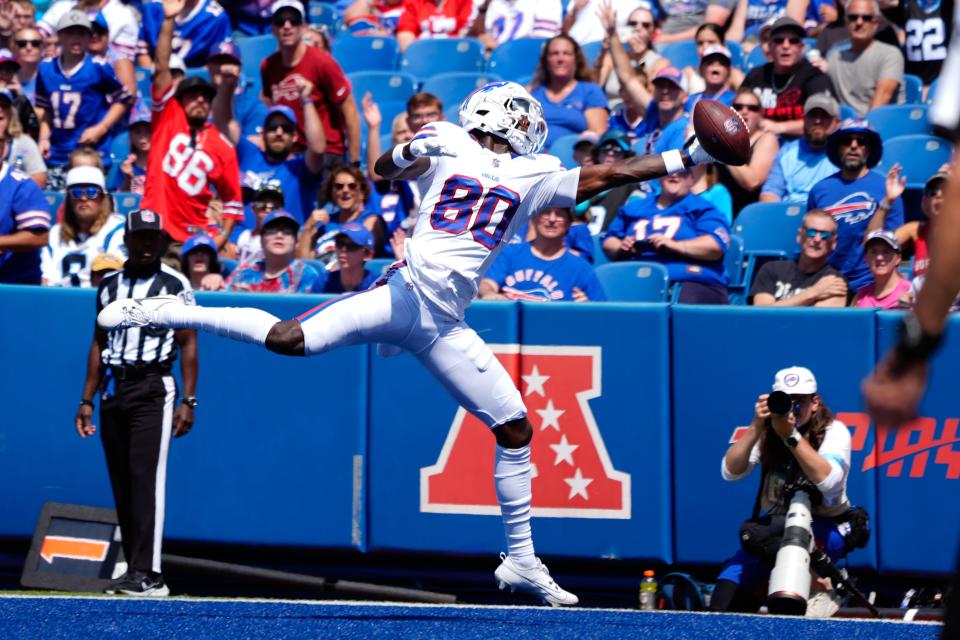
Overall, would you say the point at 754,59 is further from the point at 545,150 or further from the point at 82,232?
the point at 82,232

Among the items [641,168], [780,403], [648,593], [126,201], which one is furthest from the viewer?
[126,201]

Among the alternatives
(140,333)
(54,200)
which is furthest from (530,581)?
(54,200)

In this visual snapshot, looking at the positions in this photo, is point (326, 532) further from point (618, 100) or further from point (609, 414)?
point (618, 100)

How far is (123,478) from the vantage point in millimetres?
7430

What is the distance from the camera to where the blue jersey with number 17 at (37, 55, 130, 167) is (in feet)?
37.4

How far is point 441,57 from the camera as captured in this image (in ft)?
41.0

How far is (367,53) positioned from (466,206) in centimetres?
740

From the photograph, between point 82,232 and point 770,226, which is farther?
point 82,232

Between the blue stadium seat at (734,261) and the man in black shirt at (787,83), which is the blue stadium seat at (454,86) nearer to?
the man in black shirt at (787,83)

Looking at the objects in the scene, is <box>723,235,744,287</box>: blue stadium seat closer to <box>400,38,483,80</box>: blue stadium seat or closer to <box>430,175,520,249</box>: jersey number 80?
<box>430,175,520,249</box>: jersey number 80

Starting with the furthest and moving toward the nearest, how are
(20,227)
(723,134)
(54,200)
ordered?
1. (54,200)
2. (20,227)
3. (723,134)

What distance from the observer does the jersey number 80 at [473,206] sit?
5770mm

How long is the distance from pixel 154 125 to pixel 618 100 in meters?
3.61

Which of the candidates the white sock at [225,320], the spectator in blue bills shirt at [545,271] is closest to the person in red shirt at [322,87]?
the spectator in blue bills shirt at [545,271]
